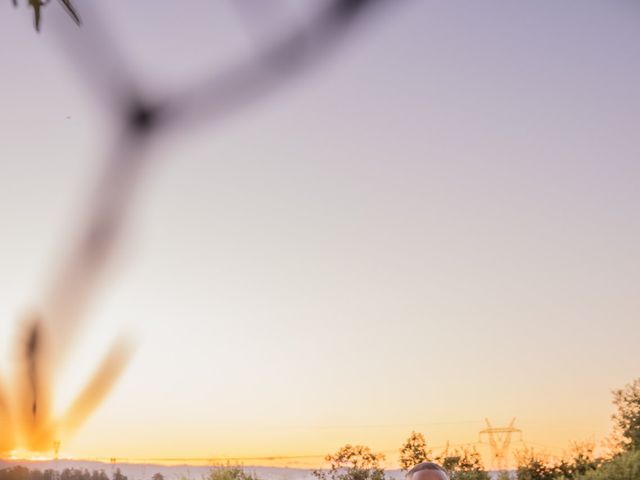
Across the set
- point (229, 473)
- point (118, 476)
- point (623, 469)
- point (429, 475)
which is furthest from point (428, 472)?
point (118, 476)

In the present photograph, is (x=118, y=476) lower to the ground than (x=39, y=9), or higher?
lower

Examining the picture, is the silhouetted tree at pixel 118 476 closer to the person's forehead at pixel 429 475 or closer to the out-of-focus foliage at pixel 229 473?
the out-of-focus foliage at pixel 229 473

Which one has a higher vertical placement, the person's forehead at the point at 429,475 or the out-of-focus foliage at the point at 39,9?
the out-of-focus foliage at the point at 39,9

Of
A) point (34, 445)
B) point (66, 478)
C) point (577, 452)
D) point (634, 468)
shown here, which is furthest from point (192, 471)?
point (66, 478)

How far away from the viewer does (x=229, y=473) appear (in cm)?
4119

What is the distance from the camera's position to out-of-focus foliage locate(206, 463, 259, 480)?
40.7 metres

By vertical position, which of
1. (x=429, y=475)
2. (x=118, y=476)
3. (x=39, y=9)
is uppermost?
(x=39, y=9)

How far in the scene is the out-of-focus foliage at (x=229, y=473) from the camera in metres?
40.7

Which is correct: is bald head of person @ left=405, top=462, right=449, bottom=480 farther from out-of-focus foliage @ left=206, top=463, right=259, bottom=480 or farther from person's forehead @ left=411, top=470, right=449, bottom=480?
out-of-focus foliage @ left=206, top=463, right=259, bottom=480

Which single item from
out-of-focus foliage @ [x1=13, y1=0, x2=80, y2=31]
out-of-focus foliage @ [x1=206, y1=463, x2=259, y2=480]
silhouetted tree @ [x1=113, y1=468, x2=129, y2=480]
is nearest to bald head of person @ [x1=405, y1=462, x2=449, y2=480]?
out-of-focus foliage @ [x1=13, y1=0, x2=80, y2=31]

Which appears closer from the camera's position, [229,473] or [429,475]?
[429,475]

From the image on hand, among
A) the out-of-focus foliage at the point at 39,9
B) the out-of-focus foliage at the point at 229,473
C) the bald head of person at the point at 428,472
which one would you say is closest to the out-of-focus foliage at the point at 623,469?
the out-of-focus foliage at the point at 229,473

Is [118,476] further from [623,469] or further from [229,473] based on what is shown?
[623,469]

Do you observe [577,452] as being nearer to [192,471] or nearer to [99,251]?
[192,471]
